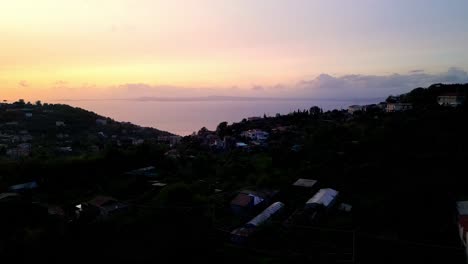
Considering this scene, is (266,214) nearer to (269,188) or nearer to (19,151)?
(269,188)

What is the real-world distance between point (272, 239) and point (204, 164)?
857 cm

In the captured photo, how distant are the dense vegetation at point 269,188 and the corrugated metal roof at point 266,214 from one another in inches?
14.5

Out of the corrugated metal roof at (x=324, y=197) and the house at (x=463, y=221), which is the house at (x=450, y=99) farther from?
the house at (x=463, y=221)

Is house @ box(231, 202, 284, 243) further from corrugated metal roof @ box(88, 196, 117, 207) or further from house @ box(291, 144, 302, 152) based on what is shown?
house @ box(291, 144, 302, 152)

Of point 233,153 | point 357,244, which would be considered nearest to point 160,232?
point 357,244

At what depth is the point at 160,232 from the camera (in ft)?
25.5

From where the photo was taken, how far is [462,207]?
9172 millimetres

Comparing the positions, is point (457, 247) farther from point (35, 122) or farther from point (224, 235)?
point (35, 122)

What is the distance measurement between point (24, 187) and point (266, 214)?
31.1 ft

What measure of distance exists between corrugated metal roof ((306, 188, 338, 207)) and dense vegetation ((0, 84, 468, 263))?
0.42m

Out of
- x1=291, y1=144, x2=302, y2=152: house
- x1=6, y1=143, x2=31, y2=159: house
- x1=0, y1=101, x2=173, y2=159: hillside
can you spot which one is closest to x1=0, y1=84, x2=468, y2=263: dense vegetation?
x1=291, y1=144, x2=302, y2=152: house

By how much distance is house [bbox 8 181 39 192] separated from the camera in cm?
1395

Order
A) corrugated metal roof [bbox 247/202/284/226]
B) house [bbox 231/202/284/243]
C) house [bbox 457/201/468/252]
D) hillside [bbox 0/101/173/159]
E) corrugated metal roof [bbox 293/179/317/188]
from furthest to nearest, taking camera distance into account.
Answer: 1. hillside [bbox 0/101/173/159]
2. corrugated metal roof [bbox 293/179/317/188]
3. corrugated metal roof [bbox 247/202/284/226]
4. house [bbox 231/202/284/243]
5. house [bbox 457/201/468/252]

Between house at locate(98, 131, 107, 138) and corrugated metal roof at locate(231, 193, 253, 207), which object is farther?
house at locate(98, 131, 107, 138)
